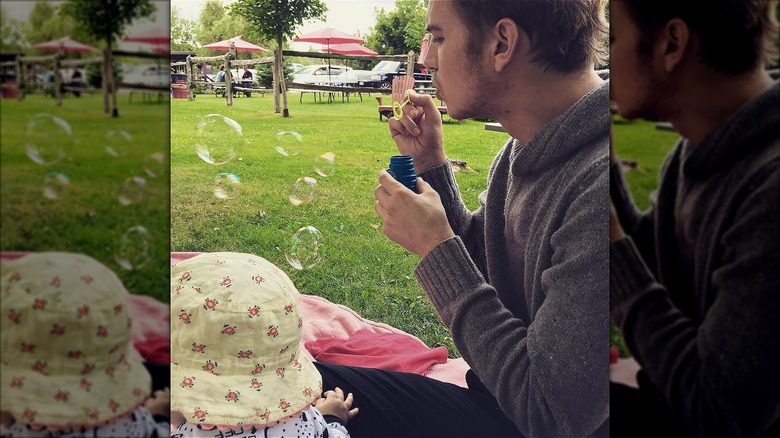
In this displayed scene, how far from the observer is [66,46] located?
95.3 inches

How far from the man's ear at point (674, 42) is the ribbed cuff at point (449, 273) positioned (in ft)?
2.87

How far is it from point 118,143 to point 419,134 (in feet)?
3.21

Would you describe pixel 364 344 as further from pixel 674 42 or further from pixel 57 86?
pixel 674 42

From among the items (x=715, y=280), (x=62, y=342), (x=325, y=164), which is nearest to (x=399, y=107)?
(x=325, y=164)

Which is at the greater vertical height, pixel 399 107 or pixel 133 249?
pixel 399 107

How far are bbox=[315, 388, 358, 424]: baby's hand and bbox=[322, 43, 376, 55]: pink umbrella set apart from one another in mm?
1154

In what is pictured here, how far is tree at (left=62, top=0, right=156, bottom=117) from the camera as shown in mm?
2426

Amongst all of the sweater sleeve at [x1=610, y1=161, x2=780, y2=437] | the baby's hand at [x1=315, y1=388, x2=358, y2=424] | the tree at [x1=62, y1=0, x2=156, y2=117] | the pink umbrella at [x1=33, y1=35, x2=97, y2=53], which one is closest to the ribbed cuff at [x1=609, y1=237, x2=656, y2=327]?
the sweater sleeve at [x1=610, y1=161, x2=780, y2=437]

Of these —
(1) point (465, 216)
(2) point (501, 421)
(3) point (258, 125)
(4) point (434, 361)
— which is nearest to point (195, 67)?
(3) point (258, 125)

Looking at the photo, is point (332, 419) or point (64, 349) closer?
point (64, 349)

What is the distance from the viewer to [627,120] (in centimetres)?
274

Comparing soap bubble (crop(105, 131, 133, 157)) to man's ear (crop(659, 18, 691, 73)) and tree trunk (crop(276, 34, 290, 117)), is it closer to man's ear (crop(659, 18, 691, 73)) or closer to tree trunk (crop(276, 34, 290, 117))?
tree trunk (crop(276, 34, 290, 117))

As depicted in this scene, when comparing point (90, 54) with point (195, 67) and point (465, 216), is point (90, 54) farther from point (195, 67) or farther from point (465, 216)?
point (465, 216)

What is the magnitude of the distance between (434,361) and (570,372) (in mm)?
488
